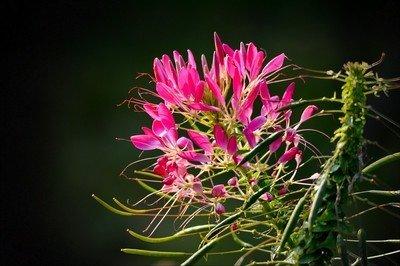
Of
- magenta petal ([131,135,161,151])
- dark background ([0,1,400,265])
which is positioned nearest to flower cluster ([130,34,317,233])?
magenta petal ([131,135,161,151])

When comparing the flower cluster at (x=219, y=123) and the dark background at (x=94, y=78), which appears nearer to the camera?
the flower cluster at (x=219, y=123)

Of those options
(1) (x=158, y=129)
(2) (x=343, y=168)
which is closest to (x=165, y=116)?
(1) (x=158, y=129)

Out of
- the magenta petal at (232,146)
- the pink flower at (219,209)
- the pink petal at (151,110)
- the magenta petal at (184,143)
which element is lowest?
the pink flower at (219,209)

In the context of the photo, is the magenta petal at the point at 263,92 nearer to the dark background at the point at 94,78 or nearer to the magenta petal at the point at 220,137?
the magenta petal at the point at 220,137

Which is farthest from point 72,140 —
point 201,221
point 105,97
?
point 201,221

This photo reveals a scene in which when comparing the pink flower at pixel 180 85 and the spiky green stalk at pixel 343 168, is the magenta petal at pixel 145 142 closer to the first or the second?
the pink flower at pixel 180 85

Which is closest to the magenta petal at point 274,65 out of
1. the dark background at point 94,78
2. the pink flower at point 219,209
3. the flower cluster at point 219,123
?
the flower cluster at point 219,123

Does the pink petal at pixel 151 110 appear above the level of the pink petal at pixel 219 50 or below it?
below

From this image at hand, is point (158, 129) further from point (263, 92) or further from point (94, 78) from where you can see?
point (94, 78)
